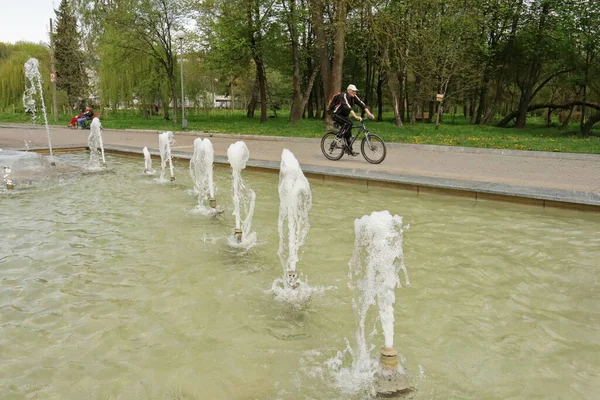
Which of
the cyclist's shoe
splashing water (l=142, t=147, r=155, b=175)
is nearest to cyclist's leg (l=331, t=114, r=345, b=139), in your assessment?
the cyclist's shoe

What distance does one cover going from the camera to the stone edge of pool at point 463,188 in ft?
22.9

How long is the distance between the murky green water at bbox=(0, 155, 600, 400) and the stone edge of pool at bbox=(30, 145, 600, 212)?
238 mm

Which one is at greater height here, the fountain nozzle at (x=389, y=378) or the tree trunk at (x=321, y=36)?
the tree trunk at (x=321, y=36)

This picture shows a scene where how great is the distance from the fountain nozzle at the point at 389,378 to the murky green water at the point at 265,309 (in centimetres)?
16

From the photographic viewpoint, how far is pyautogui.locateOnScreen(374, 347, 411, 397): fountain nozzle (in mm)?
2824

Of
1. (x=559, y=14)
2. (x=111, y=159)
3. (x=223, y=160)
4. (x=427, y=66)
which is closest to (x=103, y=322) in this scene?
(x=223, y=160)

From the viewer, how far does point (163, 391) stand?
9.51 feet

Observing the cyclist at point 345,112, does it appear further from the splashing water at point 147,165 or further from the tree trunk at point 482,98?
the tree trunk at point 482,98

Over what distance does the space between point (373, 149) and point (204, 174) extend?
427 centimetres

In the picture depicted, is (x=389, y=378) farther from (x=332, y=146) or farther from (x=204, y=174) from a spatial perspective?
(x=332, y=146)

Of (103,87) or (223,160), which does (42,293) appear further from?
(103,87)

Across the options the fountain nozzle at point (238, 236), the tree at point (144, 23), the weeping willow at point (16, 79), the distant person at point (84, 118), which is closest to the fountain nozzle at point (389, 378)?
the fountain nozzle at point (238, 236)

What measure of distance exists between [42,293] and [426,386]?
3.46m

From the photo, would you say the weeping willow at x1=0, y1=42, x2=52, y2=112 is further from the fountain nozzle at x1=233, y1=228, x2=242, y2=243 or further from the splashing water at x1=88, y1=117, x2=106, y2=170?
the fountain nozzle at x1=233, y1=228, x2=242, y2=243
